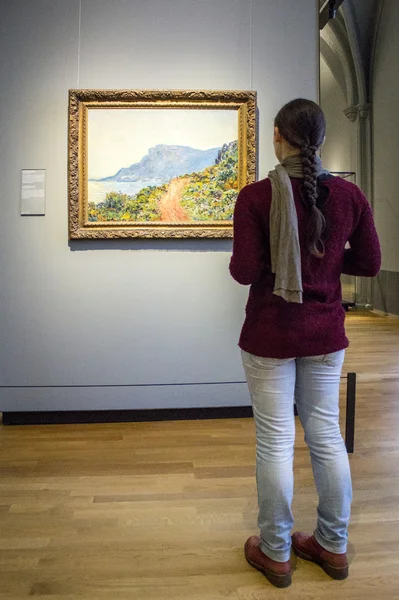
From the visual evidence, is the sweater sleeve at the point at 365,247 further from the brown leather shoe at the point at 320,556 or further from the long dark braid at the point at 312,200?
the brown leather shoe at the point at 320,556

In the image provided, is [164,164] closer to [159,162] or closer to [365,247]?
[159,162]

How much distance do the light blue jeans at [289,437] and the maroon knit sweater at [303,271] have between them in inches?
2.8

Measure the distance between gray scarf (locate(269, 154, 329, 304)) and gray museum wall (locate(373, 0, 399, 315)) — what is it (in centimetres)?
1013

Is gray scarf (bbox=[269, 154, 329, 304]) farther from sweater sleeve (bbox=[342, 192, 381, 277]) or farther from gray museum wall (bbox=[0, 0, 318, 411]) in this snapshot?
gray museum wall (bbox=[0, 0, 318, 411])

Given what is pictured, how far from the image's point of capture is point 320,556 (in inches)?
81.2

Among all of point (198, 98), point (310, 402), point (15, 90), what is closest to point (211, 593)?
point (310, 402)

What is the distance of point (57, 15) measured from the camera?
12.8 feet

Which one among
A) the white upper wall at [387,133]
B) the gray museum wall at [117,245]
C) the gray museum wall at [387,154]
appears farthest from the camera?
the white upper wall at [387,133]

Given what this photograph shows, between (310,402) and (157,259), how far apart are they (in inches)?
92.0

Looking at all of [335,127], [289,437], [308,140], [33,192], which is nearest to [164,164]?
[33,192]

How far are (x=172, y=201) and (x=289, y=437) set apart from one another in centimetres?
250

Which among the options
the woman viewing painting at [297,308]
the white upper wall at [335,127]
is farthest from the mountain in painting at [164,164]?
A: the white upper wall at [335,127]

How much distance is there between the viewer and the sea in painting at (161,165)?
3947 millimetres

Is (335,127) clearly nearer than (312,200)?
No
